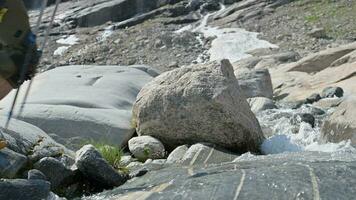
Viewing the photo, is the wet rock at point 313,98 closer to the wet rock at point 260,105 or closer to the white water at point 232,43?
the wet rock at point 260,105

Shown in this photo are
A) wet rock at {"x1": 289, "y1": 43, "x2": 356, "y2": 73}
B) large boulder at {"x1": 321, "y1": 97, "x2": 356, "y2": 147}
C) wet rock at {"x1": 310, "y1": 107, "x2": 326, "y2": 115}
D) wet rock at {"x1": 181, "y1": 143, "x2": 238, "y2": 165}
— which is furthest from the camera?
wet rock at {"x1": 289, "y1": 43, "x2": 356, "y2": 73}

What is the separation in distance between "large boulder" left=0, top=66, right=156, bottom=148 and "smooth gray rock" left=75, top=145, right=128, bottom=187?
2.94m

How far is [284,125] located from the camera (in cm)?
1683

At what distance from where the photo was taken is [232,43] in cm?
4694

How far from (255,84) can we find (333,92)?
2640mm

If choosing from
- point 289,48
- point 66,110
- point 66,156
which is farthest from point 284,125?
point 289,48

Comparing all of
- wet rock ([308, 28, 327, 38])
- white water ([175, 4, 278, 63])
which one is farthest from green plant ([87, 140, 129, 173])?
wet rock ([308, 28, 327, 38])

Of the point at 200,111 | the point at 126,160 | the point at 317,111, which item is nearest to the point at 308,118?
the point at 317,111

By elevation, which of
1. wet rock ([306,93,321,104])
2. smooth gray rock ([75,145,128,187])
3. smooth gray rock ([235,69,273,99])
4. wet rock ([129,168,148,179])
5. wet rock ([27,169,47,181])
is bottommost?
wet rock ([306,93,321,104])

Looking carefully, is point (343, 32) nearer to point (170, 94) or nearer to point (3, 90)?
point (170, 94)

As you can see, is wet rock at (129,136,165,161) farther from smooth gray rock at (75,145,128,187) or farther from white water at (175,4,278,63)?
white water at (175,4,278,63)

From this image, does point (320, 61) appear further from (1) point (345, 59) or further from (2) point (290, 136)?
(2) point (290, 136)

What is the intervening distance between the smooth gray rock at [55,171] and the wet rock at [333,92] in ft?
45.2

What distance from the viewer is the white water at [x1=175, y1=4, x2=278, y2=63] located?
44.5m
